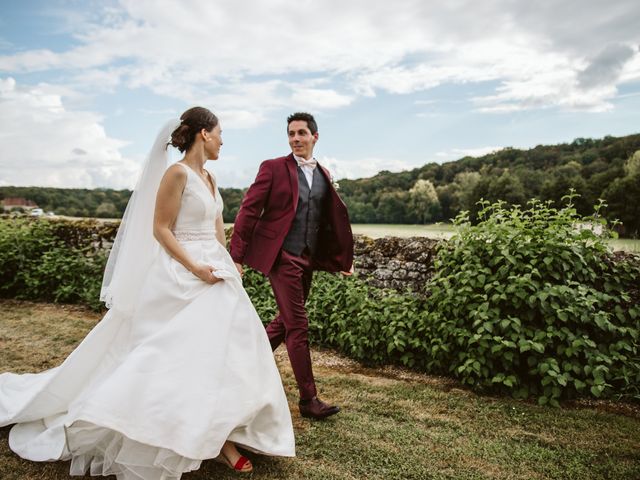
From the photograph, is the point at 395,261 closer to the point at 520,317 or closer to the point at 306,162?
the point at 520,317

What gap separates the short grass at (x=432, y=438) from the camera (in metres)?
2.90

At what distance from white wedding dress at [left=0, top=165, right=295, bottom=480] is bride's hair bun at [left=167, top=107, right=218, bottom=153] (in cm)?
23

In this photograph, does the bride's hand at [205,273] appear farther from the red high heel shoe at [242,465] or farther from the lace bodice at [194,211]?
the red high heel shoe at [242,465]

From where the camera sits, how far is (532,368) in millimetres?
4207

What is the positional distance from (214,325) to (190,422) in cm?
54

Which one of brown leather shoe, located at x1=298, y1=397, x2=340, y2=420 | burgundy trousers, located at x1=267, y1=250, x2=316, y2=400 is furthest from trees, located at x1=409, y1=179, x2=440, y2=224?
brown leather shoe, located at x1=298, y1=397, x2=340, y2=420

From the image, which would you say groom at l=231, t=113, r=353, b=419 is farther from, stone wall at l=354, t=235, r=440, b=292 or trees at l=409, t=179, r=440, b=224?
trees at l=409, t=179, r=440, b=224

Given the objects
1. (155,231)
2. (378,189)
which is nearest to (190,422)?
(155,231)

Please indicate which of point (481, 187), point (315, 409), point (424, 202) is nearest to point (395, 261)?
point (315, 409)

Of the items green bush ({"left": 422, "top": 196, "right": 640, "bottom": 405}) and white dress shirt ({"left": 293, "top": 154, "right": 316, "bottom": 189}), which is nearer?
white dress shirt ({"left": 293, "top": 154, "right": 316, "bottom": 189})

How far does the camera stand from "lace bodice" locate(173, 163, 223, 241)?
3.05 metres

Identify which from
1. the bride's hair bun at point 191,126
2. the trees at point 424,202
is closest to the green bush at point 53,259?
the bride's hair bun at point 191,126

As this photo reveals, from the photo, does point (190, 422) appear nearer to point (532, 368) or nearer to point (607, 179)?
point (532, 368)

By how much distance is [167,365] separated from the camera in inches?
104
